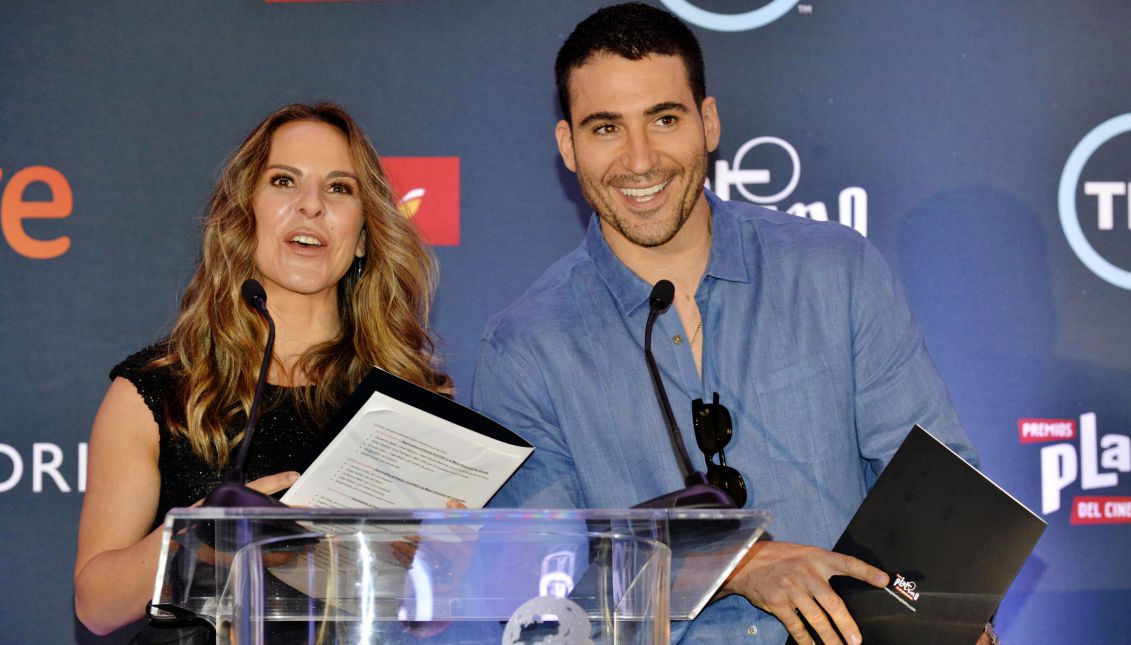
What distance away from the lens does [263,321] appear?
2.88 m

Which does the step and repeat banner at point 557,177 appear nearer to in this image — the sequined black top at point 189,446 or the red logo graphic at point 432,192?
the red logo graphic at point 432,192

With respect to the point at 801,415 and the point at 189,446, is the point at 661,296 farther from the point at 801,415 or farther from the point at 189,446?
the point at 189,446

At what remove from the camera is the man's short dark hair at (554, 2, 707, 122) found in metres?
2.67

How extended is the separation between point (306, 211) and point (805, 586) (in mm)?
1480

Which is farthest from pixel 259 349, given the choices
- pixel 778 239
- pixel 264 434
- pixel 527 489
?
pixel 778 239

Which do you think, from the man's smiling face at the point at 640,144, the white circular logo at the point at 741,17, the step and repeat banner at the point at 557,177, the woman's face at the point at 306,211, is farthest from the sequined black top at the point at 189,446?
the white circular logo at the point at 741,17

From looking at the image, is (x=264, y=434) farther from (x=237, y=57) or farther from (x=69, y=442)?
(x=237, y=57)

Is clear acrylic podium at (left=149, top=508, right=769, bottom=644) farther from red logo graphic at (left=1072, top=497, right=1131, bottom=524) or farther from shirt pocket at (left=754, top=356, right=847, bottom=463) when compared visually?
red logo graphic at (left=1072, top=497, right=1131, bottom=524)

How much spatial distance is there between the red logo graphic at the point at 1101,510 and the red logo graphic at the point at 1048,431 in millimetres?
198

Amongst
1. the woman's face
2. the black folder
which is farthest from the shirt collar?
the black folder

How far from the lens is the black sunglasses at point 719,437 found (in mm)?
2379

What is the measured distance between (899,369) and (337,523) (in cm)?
144

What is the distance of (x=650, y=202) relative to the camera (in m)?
2.65

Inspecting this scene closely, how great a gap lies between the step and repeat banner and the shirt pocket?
1.21 metres
